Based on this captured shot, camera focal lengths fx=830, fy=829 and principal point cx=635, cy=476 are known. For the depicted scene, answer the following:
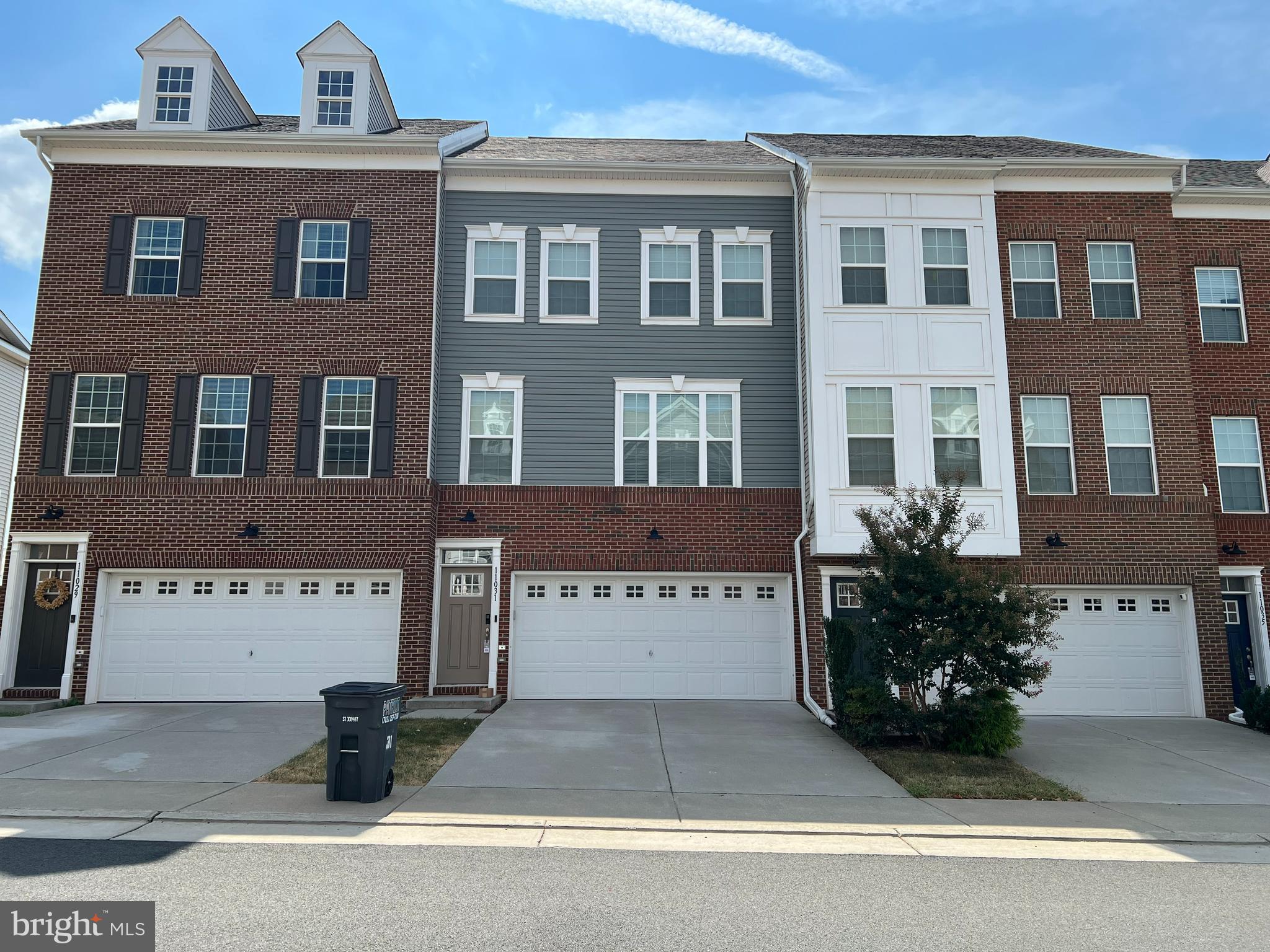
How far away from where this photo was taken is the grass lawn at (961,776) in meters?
9.02

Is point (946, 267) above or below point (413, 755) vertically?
above

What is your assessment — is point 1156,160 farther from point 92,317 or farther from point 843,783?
point 92,317

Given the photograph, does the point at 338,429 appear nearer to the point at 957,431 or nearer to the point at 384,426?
the point at 384,426

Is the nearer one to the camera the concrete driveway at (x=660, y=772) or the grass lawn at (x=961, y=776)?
the concrete driveway at (x=660, y=772)

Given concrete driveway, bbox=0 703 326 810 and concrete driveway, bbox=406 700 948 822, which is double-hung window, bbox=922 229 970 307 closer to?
concrete driveway, bbox=406 700 948 822

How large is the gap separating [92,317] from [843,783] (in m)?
14.5

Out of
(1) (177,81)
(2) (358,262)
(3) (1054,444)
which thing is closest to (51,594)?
(2) (358,262)

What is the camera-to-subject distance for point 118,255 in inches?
582

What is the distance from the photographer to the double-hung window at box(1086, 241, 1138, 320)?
15180mm

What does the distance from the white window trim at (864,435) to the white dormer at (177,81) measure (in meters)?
12.7

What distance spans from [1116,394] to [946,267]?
151 inches

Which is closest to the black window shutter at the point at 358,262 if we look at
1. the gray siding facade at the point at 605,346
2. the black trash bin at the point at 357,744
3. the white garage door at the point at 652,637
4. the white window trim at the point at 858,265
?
the gray siding facade at the point at 605,346

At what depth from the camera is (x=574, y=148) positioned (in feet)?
56.7

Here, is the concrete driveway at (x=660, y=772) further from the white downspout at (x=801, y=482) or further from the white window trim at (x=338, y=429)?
the white window trim at (x=338, y=429)
